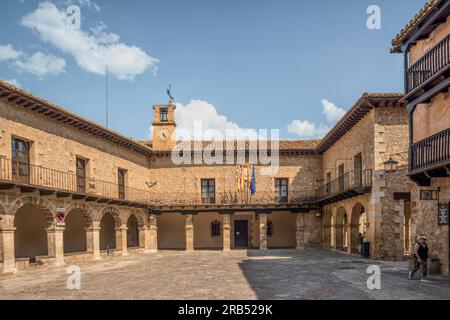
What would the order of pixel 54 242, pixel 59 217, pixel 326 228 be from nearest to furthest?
pixel 54 242, pixel 59 217, pixel 326 228

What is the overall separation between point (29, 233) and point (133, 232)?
8.60 metres

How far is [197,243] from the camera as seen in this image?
90.0 ft

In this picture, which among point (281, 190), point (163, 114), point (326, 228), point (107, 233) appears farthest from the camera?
point (163, 114)

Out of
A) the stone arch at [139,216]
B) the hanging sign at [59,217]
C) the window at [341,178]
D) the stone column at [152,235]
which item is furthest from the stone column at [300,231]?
the hanging sign at [59,217]

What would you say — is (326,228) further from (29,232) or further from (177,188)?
(29,232)

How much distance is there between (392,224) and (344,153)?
571 cm

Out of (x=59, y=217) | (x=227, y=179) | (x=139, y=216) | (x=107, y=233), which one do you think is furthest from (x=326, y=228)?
(x=59, y=217)

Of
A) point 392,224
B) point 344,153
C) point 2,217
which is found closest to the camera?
point 2,217

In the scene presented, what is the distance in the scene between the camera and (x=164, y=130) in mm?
27344

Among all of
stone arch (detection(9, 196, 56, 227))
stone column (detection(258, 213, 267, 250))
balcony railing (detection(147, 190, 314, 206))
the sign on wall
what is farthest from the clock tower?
the sign on wall

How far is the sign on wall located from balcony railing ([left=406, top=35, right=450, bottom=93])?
371 centimetres
